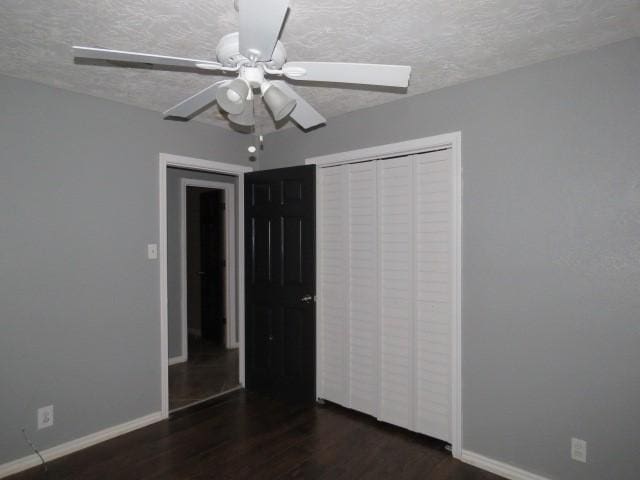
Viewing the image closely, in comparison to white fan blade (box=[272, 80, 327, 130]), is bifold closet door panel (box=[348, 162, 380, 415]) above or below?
below

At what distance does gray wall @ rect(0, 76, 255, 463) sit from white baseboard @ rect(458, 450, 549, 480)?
7.99ft

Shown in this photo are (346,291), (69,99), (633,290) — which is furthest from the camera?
(346,291)

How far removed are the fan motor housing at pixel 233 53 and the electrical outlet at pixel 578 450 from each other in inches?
102

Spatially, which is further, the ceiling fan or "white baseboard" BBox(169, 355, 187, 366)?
"white baseboard" BBox(169, 355, 187, 366)

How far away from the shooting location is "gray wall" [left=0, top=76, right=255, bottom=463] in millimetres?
2438

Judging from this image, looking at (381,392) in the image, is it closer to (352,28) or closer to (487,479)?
(487,479)

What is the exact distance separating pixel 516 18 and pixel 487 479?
103 inches

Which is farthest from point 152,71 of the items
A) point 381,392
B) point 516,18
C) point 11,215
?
point 381,392

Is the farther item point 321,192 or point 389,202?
point 321,192

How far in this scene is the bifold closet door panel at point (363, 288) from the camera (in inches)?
122

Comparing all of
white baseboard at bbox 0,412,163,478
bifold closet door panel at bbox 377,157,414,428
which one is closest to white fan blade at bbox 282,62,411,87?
bifold closet door panel at bbox 377,157,414,428

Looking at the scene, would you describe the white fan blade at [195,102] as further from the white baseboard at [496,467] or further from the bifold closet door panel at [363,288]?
the white baseboard at [496,467]

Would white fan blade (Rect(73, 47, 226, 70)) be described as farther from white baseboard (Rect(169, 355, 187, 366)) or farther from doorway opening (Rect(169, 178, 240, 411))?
white baseboard (Rect(169, 355, 187, 366))

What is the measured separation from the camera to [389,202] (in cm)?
299
